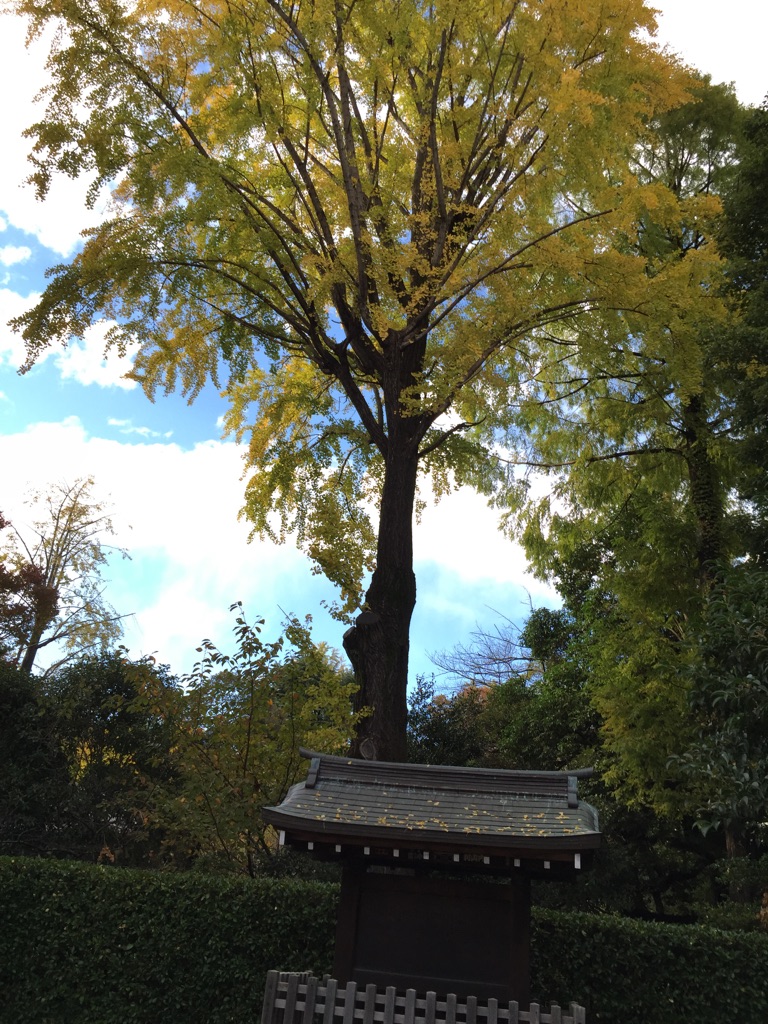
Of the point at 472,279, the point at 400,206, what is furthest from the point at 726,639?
the point at 400,206

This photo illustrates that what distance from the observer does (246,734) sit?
9.45 metres

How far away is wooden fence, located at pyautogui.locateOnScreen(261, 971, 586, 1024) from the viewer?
5.35 metres

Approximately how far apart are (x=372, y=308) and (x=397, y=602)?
3.50 meters

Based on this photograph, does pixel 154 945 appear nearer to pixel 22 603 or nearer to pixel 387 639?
pixel 387 639

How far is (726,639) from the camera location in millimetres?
7402

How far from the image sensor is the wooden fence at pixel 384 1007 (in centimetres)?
535

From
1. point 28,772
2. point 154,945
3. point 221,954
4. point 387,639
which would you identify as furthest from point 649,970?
point 28,772

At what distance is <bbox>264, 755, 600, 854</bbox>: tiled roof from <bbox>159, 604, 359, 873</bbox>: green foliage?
1.77m

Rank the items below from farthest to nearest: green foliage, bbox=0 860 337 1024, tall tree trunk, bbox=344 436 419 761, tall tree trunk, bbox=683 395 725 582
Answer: tall tree trunk, bbox=683 395 725 582, tall tree trunk, bbox=344 436 419 761, green foliage, bbox=0 860 337 1024

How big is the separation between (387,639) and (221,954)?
3609 millimetres

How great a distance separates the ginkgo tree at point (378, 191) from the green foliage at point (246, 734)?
0.85 metres

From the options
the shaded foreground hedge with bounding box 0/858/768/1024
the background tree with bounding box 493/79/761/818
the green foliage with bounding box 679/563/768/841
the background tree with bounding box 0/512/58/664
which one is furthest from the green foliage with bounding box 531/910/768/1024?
the background tree with bounding box 0/512/58/664

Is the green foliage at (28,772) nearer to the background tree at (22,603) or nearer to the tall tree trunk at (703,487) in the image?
the background tree at (22,603)

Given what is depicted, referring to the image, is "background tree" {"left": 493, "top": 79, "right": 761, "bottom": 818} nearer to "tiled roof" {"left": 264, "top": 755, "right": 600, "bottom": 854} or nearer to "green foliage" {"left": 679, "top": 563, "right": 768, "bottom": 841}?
"green foliage" {"left": 679, "top": 563, "right": 768, "bottom": 841}
